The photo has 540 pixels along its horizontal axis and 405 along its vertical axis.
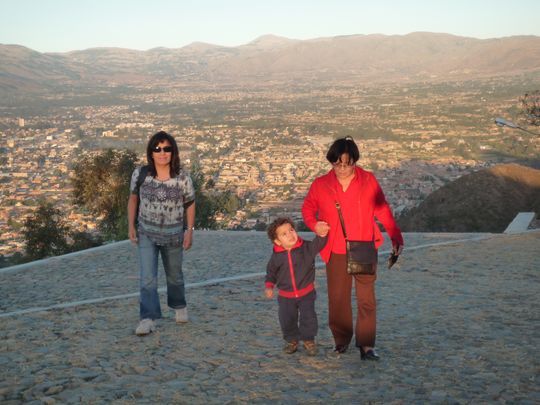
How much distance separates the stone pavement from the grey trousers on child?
19cm

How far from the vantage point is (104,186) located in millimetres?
24641

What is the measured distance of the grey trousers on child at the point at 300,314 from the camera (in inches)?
233

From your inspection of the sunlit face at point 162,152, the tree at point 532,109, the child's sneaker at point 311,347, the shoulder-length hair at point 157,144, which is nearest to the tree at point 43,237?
the tree at point 532,109

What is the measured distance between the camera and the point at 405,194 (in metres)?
40.2

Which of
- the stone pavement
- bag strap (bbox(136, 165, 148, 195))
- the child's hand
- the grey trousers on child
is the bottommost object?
the stone pavement

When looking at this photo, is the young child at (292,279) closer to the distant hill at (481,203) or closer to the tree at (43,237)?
the tree at (43,237)

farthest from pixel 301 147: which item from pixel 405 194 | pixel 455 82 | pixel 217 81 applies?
pixel 217 81

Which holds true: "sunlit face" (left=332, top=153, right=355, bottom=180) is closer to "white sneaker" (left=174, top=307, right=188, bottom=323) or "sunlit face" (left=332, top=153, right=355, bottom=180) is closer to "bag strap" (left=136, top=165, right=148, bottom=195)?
"bag strap" (left=136, top=165, right=148, bottom=195)

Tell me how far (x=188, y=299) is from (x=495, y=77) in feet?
506

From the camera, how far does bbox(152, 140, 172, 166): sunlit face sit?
21.8ft

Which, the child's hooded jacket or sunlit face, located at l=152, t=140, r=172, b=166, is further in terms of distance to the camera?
sunlit face, located at l=152, t=140, r=172, b=166

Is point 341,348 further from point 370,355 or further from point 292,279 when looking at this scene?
point 292,279

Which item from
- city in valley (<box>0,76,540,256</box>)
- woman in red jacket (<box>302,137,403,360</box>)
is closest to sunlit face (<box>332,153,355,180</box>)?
woman in red jacket (<box>302,137,403,360</box>)

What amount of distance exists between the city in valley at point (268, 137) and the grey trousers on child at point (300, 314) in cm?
2006
